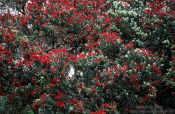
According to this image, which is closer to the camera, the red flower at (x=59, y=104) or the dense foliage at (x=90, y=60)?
the red flower at (x=59, y=104)

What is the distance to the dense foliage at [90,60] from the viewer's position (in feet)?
45.4

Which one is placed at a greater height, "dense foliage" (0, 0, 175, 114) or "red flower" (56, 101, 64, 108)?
"dense foliage" (0, 0, 175, 114)

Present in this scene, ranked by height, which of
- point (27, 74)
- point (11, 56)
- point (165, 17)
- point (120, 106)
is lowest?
point (120, 106)

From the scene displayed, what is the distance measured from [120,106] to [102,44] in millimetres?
3333

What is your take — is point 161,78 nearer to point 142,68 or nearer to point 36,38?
point 142,68

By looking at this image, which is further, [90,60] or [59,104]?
[90,60]

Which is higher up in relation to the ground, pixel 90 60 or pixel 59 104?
pixel 90 60

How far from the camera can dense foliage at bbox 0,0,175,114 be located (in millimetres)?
13852

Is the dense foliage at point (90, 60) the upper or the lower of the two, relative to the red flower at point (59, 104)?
upper

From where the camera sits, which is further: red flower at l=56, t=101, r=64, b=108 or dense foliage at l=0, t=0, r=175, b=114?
dense foliage at l=0, t=0, r=175, b=114

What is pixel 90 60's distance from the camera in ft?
46.5

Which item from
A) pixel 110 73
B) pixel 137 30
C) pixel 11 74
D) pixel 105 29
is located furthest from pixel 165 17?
pixel 11 74

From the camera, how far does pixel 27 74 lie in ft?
47.8

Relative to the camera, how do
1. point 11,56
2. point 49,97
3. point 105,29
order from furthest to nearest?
1. point 105,29
2. point 11,56
3. point 49,97
